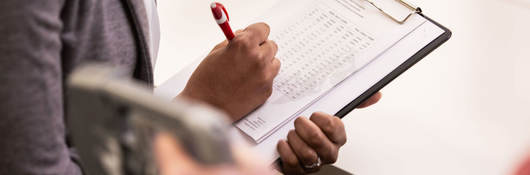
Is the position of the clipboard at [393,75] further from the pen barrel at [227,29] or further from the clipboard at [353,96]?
the pen barrel at [227,29]

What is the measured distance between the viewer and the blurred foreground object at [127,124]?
0.27m

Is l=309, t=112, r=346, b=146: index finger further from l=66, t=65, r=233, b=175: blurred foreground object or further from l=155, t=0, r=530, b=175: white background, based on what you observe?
l=66, t=65, r=233, b=175: blurred foreground object

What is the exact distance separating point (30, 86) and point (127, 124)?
226 millimetres

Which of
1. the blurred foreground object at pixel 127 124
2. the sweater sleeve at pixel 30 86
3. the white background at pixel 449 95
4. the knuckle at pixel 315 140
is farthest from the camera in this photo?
the white background at pixel 449 95

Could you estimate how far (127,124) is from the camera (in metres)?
0.30

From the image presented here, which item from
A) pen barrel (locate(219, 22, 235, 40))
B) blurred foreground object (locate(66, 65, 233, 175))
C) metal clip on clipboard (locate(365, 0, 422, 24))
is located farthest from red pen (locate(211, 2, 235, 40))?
blurred foreground object (locate(66, 65, 233, 175))

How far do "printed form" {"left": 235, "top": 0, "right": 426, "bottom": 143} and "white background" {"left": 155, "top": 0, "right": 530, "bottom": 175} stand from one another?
125mm

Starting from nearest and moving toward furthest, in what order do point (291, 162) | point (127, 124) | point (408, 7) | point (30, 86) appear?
point (127, 124) → point (30, 86) → point (291, 162) → point (408, 7)

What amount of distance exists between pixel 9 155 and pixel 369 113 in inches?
19.5

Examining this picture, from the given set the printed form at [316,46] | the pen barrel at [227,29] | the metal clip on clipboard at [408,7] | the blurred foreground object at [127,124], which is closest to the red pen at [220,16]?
the pen barrel at [227,29]

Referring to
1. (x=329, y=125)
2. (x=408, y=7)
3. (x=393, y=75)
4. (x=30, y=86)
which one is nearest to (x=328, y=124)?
(x=329, y=125)

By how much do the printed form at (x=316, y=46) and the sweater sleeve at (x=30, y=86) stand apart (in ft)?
0.84

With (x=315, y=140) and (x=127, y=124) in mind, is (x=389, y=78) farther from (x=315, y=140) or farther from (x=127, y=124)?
(x=127, y=124)

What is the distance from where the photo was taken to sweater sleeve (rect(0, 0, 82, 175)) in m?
0.48
